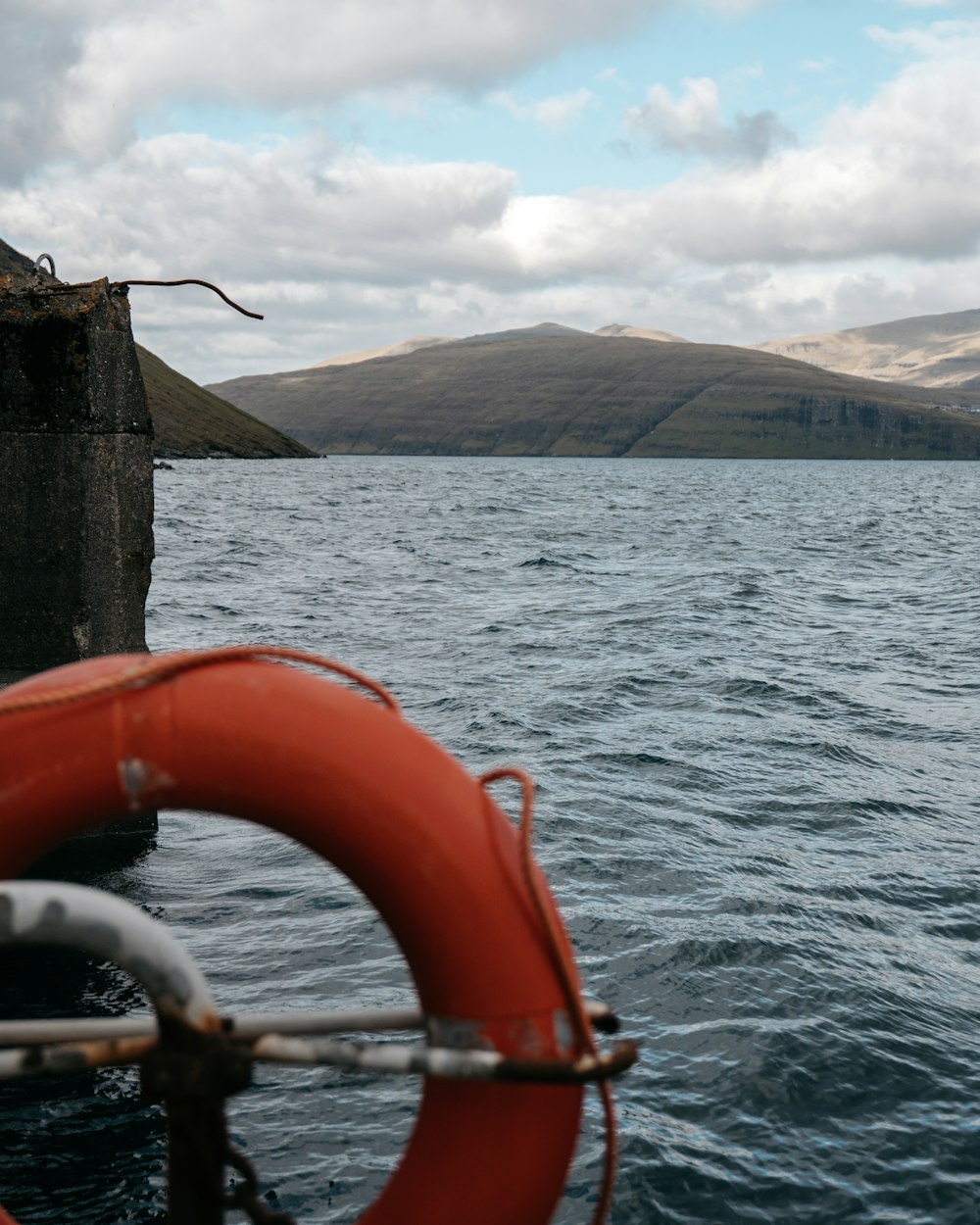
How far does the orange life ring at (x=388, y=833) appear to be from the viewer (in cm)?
243

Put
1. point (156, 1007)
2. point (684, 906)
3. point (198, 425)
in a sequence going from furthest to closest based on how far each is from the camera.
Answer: point (198, 425) < point (684, 906) < point (156, 1007)

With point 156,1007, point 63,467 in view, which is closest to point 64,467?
point 63,467

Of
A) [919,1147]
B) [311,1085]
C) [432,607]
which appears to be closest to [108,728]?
[311,1085]

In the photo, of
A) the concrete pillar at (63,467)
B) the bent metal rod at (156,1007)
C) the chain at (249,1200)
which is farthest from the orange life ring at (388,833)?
the concrete pillar at (63,467)

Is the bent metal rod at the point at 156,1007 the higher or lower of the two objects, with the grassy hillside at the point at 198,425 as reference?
lower

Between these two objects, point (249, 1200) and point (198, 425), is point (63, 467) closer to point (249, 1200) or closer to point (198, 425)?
point (249, 1200)

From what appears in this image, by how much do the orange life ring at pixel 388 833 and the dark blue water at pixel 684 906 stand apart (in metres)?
1.25

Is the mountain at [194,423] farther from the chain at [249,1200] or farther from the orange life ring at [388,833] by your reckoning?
the chain at [249,1200]

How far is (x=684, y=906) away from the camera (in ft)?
19.6

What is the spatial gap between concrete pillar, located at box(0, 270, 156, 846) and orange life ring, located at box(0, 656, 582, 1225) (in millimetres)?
3128

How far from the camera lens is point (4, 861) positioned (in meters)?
2.46

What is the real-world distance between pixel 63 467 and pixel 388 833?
12.1 ft

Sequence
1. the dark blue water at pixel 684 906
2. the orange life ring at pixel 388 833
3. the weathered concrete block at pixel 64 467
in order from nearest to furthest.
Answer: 1. the orange life ring at pixel 388 833
2. the dark blue water at pixel 684 906
3. the weathered concrete block at pixel 64 467

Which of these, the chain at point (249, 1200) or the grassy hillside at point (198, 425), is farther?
the grassy hillside at point (198, 425)
